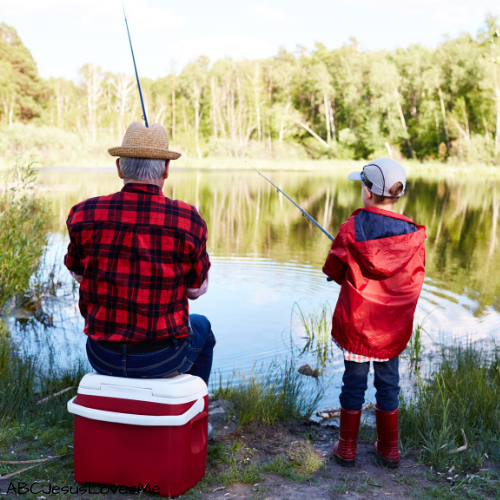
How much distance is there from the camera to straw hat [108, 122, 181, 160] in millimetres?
2307

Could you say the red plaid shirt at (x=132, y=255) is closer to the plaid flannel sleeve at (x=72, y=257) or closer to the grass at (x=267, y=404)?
the plaid flannel sleeve at (x=72, y=257)

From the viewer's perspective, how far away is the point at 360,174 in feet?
9.26

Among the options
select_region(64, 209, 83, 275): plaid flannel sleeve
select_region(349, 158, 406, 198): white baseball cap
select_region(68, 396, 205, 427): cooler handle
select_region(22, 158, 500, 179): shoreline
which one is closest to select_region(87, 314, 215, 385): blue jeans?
select_region(68, 396, 205, 427): cooler handle

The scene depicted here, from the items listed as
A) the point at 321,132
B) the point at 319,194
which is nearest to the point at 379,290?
the point at 319,194

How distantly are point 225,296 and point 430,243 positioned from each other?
246 inches

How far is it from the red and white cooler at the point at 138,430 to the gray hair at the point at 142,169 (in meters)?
0.82

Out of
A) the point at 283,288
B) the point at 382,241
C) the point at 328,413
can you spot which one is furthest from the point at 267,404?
the point at 283,288

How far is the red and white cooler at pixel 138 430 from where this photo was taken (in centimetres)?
219

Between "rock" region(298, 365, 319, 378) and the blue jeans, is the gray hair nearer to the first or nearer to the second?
the blue jeans

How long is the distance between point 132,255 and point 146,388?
1.74 feet

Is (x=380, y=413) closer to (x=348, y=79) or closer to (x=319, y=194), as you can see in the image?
(x=319, y=194)

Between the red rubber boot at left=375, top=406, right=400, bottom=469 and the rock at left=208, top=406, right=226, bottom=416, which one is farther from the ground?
the red rubber boot at left=375, top=406, right=400, bottom=469

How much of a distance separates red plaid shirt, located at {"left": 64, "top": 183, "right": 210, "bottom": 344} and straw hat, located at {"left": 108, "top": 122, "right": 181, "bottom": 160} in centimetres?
13

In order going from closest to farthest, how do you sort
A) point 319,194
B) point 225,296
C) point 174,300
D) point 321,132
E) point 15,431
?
point 174,300
point 15,431
point 225,296
point 319,194
point 321,132
